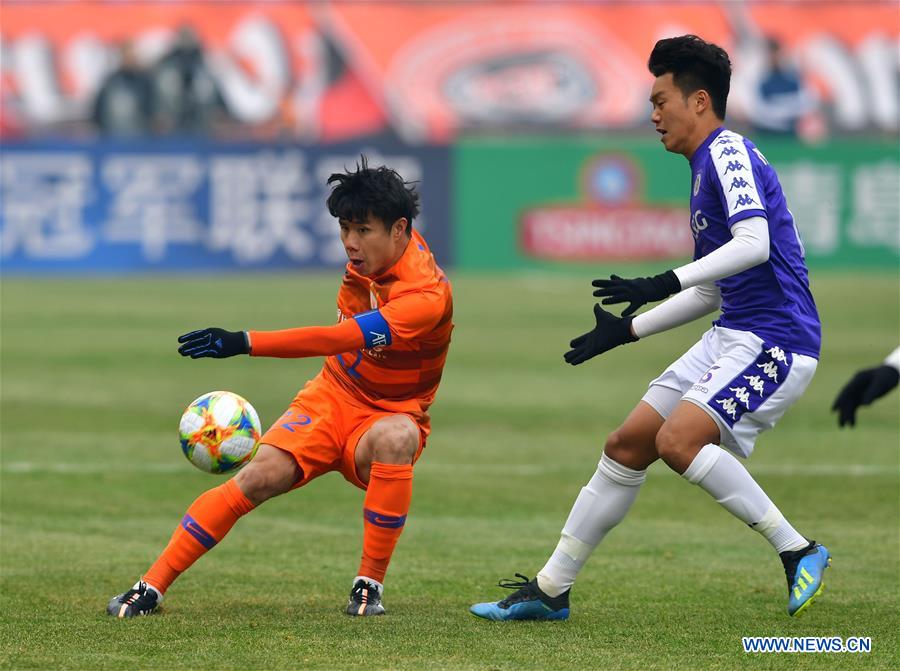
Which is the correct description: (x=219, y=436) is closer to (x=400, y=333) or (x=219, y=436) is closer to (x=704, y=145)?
(x=400, y=333)

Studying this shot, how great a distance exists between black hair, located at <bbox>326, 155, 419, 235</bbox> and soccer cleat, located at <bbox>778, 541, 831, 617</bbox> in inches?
77.0

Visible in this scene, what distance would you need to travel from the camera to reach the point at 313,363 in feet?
55.1

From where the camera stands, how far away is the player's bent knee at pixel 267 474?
21.1 ft

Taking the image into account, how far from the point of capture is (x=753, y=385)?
20.1ft

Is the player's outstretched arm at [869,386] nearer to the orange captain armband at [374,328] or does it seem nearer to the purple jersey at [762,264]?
the purple jersey at [762,264]

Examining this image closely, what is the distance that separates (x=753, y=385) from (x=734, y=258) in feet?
1.67

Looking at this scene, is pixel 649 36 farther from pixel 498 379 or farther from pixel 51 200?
pixel 498 379

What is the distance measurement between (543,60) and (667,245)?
11.6 metres

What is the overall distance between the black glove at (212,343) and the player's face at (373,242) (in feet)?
2.28

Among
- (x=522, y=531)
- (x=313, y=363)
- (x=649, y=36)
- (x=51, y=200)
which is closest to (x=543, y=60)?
(x=649, y=36)

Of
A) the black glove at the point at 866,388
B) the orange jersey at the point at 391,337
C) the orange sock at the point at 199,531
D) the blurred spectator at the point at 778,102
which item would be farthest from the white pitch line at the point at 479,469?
the blurred spectator at the point at 778,102

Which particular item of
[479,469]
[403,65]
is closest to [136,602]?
[479,469]

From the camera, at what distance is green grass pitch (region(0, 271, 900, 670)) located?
229 inches

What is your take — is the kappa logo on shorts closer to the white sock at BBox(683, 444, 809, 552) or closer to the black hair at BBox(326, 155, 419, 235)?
the white sock at BBox(683, 444, 809, 552)
